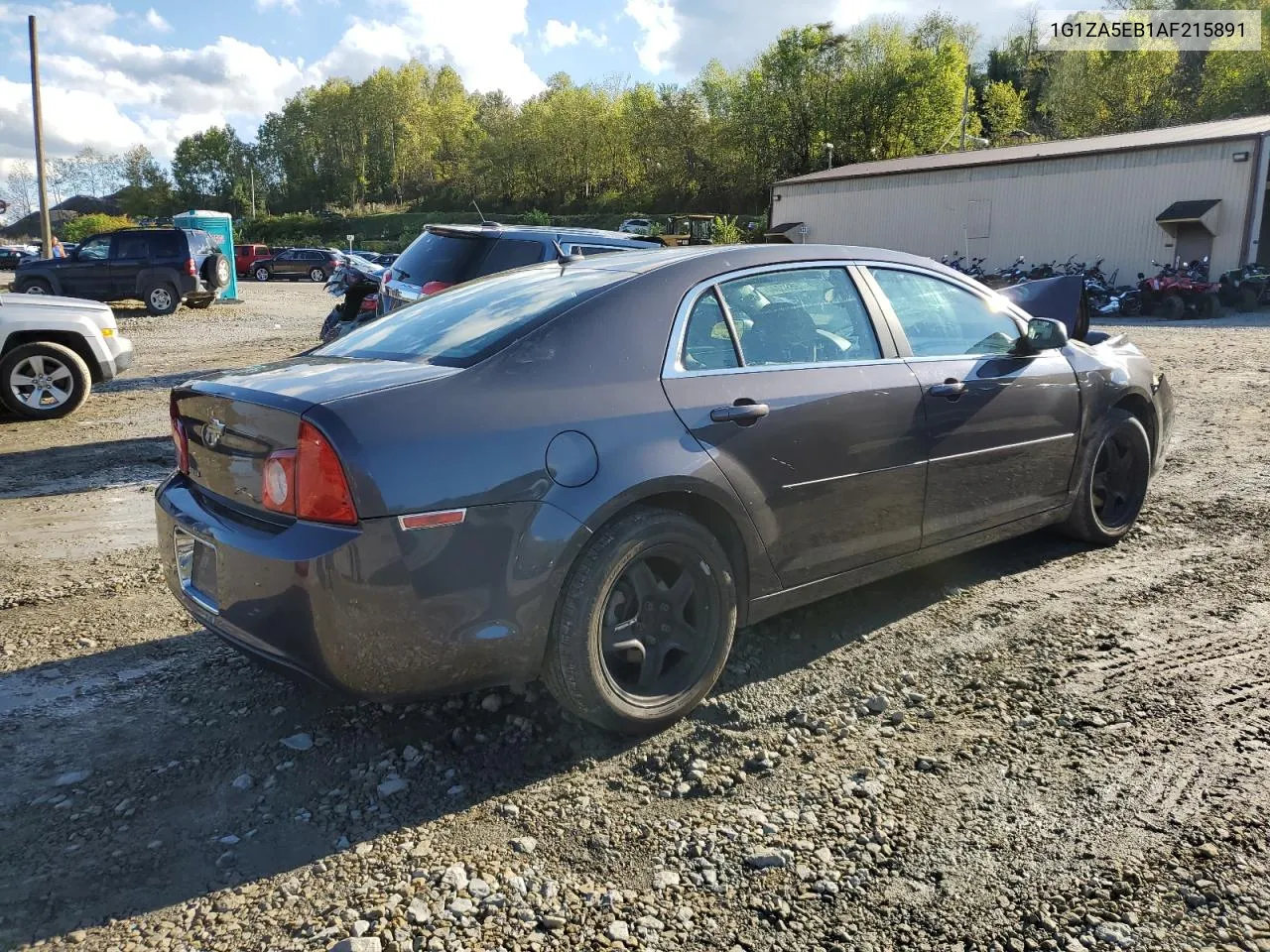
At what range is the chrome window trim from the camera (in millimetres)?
3248

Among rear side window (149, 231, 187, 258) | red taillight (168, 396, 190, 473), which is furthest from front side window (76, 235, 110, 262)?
red taillight (168, 396, 190, 473)

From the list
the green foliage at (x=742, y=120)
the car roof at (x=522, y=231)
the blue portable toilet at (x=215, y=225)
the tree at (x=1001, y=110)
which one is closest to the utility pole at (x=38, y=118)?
the blue portable toilet at (x=215, y=225)

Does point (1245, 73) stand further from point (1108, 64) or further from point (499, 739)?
point (499, 739)

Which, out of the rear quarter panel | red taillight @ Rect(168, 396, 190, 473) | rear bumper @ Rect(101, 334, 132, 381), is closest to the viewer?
red taillight @ Rect(168, 396, 190, 473)

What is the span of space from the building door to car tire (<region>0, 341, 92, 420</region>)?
84.7ft

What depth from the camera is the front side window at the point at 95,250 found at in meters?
22.2

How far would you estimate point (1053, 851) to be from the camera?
2.59 meters

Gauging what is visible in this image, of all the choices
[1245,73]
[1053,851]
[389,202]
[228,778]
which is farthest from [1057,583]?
[389,202]

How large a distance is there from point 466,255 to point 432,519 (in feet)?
18.7

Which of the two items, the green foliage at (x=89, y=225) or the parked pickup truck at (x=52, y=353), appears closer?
the parked pickup truck at (x=52, y=353)

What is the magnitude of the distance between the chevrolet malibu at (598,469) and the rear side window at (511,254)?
3758 mm

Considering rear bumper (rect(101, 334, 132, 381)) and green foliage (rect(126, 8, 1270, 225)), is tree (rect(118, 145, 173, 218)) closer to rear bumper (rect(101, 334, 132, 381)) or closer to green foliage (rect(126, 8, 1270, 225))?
green foliage (rect(126, 8, 1270, 225))

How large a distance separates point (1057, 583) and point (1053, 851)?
2210mm

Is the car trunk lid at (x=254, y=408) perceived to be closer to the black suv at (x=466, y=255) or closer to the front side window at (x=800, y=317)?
the front side window at (x=800, y=317)
